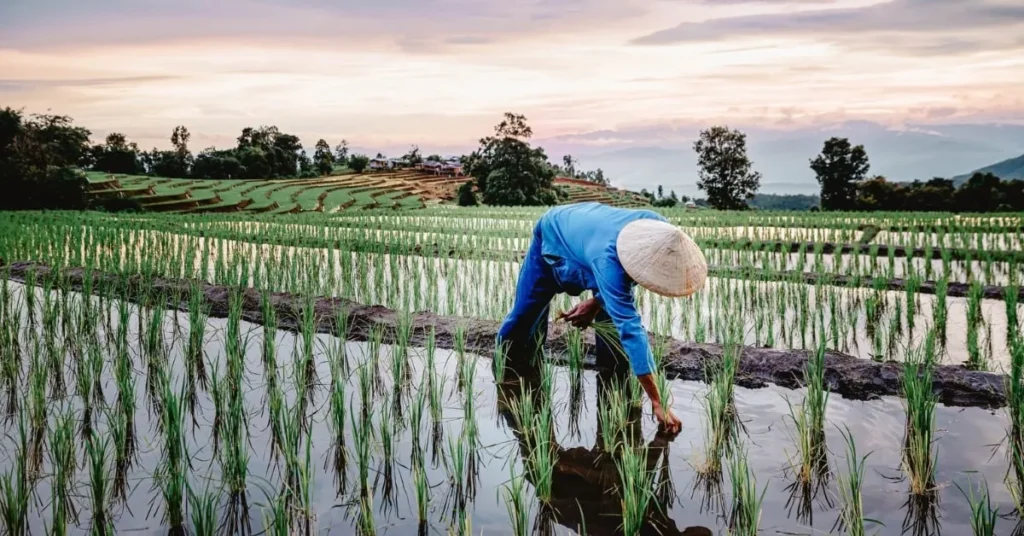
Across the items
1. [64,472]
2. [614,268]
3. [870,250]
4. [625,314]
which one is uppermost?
[614,268]

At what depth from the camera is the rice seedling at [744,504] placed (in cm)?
215

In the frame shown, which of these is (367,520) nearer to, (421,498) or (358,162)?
(421,498)

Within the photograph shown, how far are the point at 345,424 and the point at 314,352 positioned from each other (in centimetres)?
137

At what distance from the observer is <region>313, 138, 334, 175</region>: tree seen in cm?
3975

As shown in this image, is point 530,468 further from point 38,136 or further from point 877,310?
point 38,136

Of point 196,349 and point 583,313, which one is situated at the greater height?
point 583,313

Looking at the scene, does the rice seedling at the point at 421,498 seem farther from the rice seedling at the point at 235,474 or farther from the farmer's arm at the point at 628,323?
the farmer's arm at the point at 628,323

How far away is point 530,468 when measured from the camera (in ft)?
9.16

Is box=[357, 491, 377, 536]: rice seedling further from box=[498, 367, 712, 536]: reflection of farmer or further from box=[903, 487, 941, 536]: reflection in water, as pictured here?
box=[903, 487, 941, 536]: reflection in water

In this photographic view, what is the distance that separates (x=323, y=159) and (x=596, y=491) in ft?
134

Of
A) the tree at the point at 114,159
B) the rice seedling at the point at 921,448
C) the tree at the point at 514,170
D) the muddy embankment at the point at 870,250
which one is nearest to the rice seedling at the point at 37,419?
the rice seedling at the point at 921,448

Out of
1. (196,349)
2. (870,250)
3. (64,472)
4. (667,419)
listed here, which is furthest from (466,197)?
(64,472)

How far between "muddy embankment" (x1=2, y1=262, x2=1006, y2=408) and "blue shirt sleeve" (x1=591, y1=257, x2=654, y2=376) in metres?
0.90

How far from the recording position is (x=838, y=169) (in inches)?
1341
